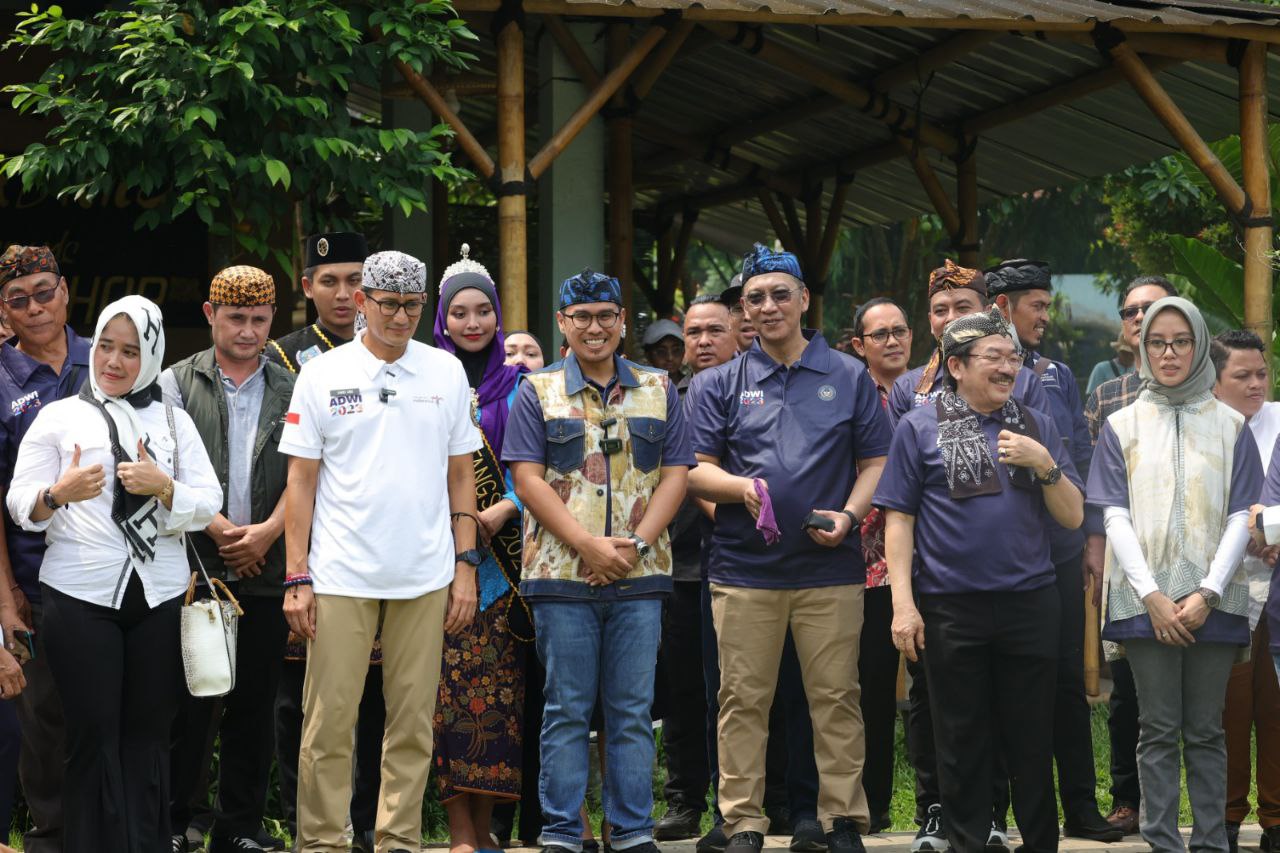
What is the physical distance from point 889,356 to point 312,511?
269 centimetres

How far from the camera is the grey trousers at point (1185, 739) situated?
18.8 feet

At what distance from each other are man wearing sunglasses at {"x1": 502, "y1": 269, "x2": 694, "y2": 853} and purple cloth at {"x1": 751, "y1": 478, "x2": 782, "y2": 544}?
281mm

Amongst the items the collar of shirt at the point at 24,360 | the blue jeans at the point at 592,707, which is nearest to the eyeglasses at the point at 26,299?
the collar of shirt at the point at 24,360

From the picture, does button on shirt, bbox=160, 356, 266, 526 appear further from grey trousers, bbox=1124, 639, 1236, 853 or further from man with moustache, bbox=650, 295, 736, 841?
grey trousers, bbox=1124, 639, 1236, 853

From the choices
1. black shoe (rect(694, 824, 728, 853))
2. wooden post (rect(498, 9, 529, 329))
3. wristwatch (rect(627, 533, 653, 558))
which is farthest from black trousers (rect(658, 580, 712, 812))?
wooden post (rect(498, 9, 529, 329))

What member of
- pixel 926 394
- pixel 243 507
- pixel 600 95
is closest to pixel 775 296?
pixel 926 394

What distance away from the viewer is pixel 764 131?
14555 millimetres

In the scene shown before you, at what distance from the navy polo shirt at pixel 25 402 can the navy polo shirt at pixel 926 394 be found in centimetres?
304

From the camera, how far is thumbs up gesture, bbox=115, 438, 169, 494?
5.02m

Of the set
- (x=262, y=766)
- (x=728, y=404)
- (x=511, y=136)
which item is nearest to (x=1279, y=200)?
(x=511, y=136)

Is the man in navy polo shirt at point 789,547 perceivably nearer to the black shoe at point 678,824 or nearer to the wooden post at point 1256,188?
the black shoe at point 678,824

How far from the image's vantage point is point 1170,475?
5.86 metres

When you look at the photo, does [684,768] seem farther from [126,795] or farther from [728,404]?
[126,795]

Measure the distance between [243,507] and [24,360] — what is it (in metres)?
0.92
